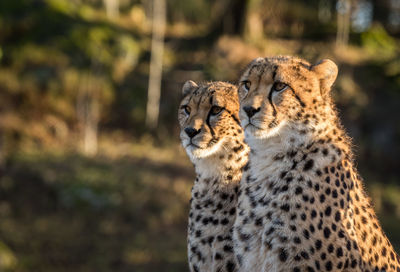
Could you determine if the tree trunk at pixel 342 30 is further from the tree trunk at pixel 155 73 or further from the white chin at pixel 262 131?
the white chin at pixel 262 131

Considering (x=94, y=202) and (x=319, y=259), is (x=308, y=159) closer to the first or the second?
(x=319, y=259)

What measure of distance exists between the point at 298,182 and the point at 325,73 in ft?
1.99

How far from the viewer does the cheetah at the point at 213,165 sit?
10.3 ft

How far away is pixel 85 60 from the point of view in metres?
20.0

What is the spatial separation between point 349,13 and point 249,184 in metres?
19.7

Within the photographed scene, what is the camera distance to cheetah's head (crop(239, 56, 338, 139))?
2695mm

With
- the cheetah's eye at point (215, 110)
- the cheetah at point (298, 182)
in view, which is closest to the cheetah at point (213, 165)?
the cheetah's eye at point (215, 110)

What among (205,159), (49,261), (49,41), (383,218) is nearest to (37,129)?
(49,41)

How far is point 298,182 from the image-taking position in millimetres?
2840

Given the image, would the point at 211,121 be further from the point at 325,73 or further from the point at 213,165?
the point at 325,73

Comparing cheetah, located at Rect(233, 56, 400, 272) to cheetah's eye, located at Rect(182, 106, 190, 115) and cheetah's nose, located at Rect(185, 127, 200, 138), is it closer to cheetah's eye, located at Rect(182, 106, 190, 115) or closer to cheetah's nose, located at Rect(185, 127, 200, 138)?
cheetah's nose, located at Rect(185, 127, 200, 138)

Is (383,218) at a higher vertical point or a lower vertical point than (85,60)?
lower

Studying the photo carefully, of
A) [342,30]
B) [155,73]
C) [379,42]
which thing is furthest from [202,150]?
[379,42]

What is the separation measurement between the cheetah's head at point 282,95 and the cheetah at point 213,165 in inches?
12.9
